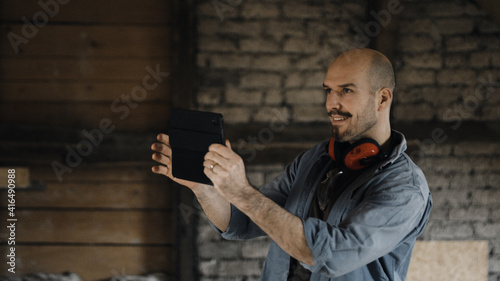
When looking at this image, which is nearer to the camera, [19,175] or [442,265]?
[19,175]

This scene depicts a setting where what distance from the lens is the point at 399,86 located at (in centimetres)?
283

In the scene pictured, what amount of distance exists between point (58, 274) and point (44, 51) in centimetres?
145

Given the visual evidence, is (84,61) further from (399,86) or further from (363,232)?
(363,232)

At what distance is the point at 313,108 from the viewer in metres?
2.81

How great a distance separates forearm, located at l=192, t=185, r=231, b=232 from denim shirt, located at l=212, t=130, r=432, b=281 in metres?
0.03

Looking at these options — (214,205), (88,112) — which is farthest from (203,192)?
(88,112)

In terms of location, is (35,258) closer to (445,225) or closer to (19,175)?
(19,175)

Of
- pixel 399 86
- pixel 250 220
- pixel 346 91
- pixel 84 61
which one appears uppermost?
pixel 84 61

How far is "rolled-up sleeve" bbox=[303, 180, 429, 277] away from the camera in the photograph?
45.9 inches

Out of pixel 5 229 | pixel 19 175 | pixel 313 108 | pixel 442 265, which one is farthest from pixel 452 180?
pixel 5 229

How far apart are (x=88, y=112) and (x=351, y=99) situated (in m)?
2.01

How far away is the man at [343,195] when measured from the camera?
119 cm

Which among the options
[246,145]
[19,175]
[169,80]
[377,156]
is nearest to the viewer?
[377,156]

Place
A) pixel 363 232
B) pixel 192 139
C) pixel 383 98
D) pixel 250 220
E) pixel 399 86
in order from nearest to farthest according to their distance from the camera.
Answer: pixel 363 232 < pixel 192 139 < pixel 383 98 < pixel 250 220 < pixel 399 86
